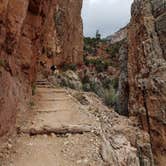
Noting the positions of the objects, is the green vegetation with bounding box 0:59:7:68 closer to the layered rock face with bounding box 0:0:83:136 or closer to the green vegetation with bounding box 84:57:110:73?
the layered rock face with bounding box 0:0:83:136

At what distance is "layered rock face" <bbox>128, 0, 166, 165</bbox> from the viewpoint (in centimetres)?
1650

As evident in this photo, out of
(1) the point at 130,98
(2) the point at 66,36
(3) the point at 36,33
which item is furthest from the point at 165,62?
(2) the point at 66,36

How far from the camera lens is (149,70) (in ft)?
59.2

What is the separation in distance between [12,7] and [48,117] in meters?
3.76

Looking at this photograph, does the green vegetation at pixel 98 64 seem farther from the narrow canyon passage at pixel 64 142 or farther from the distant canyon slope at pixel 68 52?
the narrow canyon passage at pixel 64 142

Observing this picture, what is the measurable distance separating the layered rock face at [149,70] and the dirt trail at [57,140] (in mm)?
6788

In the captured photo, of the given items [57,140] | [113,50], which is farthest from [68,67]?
[113,50]

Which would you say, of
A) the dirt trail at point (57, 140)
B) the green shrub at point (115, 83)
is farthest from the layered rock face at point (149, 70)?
the green shrub at point (115, 83)

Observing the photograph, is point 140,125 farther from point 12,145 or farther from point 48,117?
point 12,145

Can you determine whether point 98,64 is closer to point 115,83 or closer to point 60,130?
point 115,83

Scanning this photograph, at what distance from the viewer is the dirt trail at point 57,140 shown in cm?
669

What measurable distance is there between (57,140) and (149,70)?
11191 mm

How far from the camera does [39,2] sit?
34.6ft

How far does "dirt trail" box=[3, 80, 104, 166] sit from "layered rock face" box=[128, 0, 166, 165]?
679 cm
